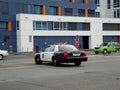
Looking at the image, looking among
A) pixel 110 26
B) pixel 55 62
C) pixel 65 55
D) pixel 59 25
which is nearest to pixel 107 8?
pixel 110 26

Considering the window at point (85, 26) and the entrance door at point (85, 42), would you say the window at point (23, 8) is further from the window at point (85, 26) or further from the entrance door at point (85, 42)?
the entrance door at point (85, 42)

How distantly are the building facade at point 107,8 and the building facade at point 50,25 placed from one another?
5.97 meters

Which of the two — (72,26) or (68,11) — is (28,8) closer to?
(72,26)

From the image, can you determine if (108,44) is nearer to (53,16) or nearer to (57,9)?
(53,16)

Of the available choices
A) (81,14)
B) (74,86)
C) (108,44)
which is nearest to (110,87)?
(74,86)

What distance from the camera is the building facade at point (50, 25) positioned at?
59.6 metres

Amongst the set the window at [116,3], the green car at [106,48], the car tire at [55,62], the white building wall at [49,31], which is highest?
the window at [116,3]

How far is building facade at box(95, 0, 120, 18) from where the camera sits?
82.7 m

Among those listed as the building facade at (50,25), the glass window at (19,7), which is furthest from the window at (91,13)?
the glass window at (19,7)

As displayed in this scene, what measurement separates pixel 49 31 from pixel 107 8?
24.9m

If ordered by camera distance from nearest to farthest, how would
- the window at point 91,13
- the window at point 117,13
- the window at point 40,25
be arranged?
the window at point 40,25, the window at point 91,13, the window at point 117,13

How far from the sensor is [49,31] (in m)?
63.0

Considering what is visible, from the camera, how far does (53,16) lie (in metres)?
64.2

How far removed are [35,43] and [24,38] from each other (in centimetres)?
243
